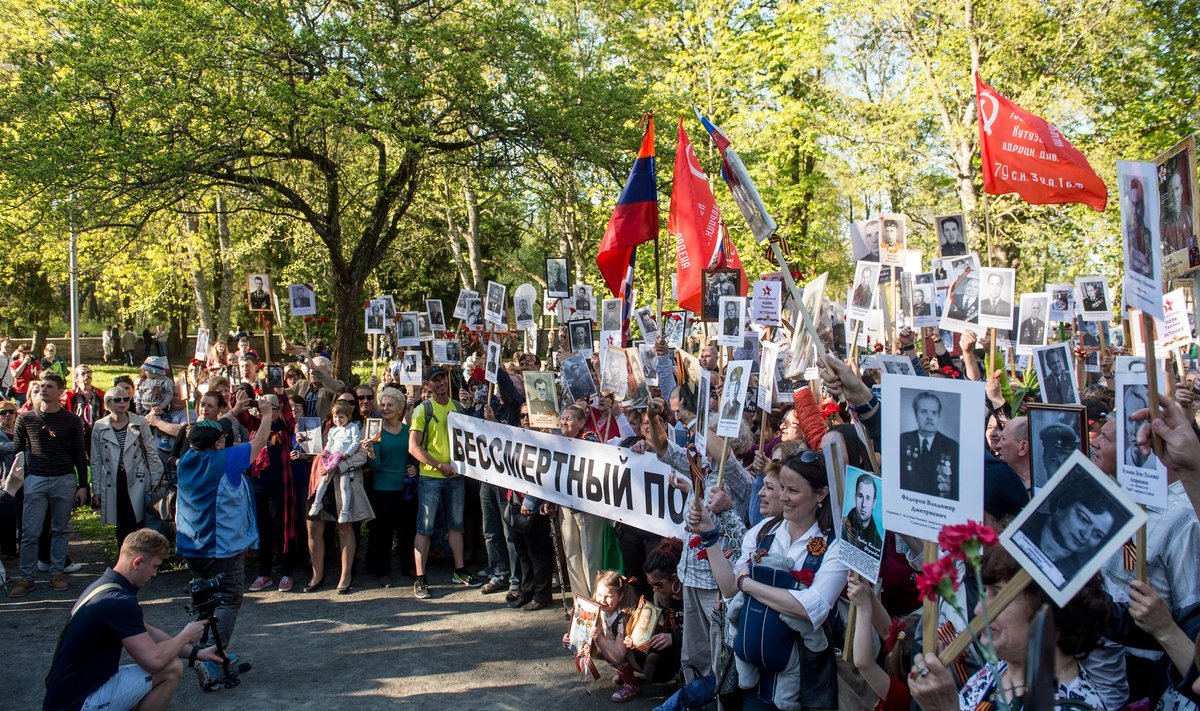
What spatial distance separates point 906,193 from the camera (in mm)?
25531

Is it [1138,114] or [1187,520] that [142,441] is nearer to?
[1187,520]

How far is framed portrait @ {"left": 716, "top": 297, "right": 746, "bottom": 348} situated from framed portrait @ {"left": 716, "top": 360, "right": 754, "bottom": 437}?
2.36 meters

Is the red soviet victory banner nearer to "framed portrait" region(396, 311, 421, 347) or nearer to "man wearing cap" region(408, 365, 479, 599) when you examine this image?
"man wearing cap" region(408, 365, 479, 599)

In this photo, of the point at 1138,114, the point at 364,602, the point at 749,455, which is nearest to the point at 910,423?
the point at 749,455

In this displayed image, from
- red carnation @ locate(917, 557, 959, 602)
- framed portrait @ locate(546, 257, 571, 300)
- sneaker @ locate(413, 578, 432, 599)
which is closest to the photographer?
red carnation @ locate(917, 557, 959, 602)

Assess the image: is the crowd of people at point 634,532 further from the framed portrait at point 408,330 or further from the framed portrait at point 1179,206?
the framed portrait at point 1179,206

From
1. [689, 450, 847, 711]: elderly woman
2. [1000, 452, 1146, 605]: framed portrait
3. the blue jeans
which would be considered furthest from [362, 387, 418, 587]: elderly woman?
[1000, 452, 1146, 605]: framed portrait

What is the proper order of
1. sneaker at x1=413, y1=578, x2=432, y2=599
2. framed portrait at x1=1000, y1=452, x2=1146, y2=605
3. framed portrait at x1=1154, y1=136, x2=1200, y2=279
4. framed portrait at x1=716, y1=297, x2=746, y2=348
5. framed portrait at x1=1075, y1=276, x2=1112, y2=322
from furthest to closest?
1. framed portrait at x1=1075, y1=276, x2=1112, y2=322
2. sneaker at x1=413, y1=578, x2=432, y2=599
3. framed portrait at x1=716, y1=297, x2=746, y2=348
4. framed portrait at x1=1154, y1=136, x2=1200, y2=279
5. framed portrait at x1=1000, y1=452, x2=1146, y2=605

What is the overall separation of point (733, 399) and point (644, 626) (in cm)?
218

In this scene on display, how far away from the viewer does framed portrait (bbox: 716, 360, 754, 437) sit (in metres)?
5.14

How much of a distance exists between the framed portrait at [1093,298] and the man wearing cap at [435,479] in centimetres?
784

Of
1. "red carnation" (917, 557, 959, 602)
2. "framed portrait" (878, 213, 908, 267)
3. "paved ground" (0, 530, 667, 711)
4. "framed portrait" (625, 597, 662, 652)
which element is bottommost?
"paved ground" (0, 530, 667, 711)

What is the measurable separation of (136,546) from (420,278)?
31.5 metres

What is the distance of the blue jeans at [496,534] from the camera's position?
9094 millimetres
